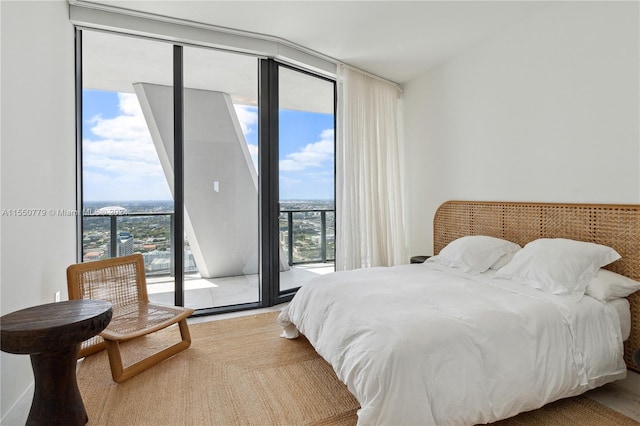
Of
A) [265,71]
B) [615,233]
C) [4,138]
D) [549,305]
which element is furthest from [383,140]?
[4,138]

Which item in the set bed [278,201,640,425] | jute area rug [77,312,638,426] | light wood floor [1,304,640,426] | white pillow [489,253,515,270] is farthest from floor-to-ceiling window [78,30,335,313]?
white pillow [489,253,515,270]

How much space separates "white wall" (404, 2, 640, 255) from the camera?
2246mm

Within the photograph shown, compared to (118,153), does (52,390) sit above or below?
below

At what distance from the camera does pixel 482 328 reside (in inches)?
64.6

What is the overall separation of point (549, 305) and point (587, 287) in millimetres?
408

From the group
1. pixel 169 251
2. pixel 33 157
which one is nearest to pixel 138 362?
pixel 169 251

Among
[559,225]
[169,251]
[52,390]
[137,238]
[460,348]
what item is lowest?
[52,390]

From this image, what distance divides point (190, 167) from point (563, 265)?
10.2 feet

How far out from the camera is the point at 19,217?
1857mm

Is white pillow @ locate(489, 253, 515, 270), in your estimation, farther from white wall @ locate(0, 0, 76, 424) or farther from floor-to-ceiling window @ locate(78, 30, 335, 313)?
white wall @ locate(0, 0, 76, 424)

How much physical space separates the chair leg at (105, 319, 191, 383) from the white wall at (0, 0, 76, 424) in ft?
1.43

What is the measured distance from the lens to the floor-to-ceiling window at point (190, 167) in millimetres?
2980

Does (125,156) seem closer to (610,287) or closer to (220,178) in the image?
(220,178)

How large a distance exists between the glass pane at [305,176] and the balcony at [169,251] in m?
0.01
